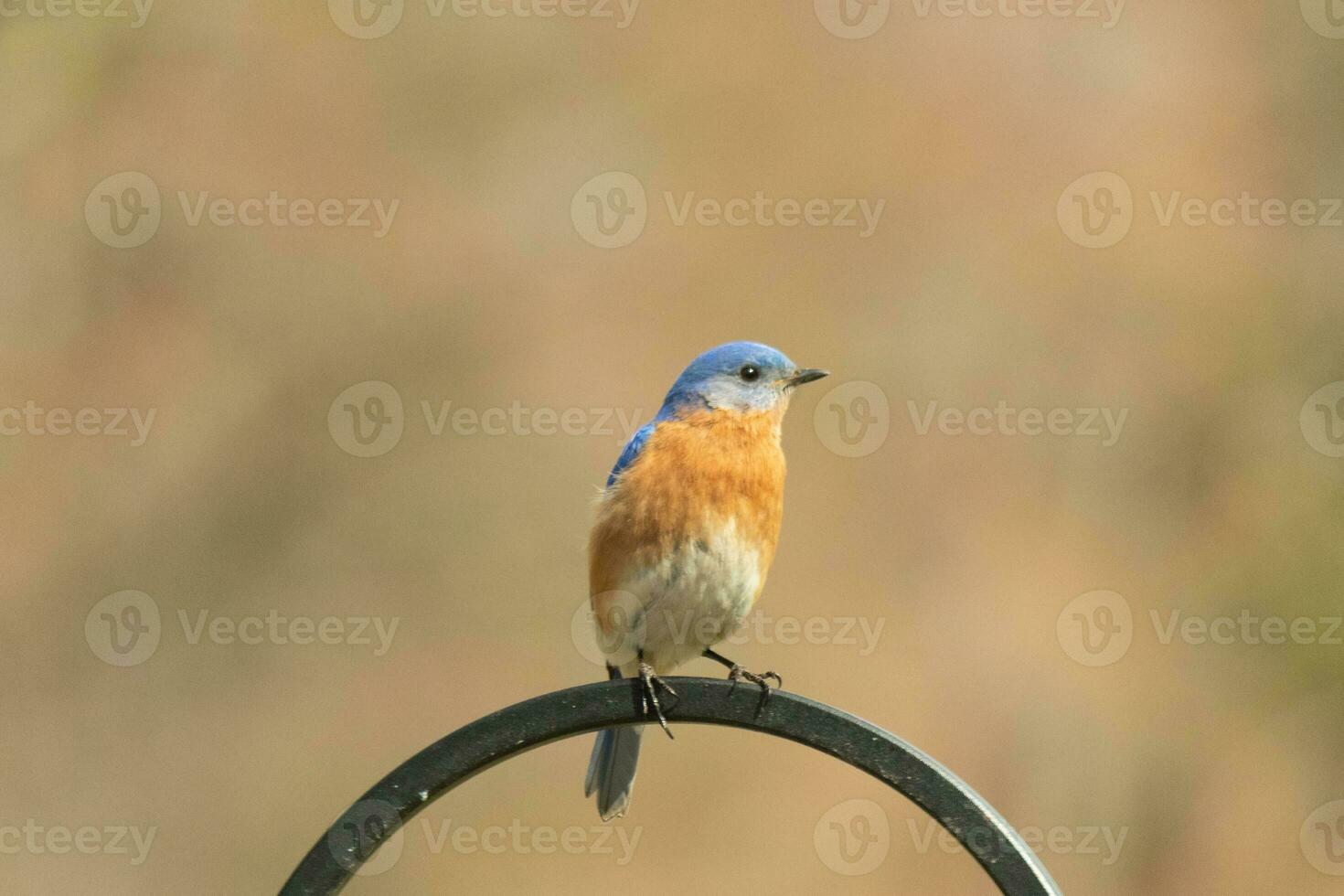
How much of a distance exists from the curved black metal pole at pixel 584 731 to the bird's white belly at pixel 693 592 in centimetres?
104

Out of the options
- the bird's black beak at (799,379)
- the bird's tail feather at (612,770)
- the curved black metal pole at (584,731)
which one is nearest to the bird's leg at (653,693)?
the curved black metal pole at (584,731)

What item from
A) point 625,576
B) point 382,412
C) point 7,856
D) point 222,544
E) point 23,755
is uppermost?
point 382,412

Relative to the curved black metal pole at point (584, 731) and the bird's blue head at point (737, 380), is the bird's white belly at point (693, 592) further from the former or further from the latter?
the curved black metal pole at point (584, 731)

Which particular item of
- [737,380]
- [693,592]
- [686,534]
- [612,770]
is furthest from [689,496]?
[612,770]

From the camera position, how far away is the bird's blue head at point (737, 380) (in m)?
3.46

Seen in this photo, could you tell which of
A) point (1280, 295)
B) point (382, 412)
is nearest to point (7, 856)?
point (382, 412)

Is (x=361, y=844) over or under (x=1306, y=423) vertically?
under

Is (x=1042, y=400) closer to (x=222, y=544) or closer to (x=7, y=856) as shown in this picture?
(x=222, y=544)

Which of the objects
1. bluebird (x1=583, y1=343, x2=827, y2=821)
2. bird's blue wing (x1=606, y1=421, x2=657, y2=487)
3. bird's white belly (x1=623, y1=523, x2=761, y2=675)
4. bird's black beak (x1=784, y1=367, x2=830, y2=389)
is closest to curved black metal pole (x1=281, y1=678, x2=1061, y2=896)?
bluebird (x1=583, y1=343, x2=827, y2=821)

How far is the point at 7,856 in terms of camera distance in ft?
18.2

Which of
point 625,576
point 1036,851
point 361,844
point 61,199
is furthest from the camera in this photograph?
point 61,199

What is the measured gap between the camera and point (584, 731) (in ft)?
7.07

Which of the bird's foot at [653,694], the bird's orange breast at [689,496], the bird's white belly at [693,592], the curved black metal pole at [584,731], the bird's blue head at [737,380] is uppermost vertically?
the bird's blue head at [737,380]

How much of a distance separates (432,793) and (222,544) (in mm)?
3801
